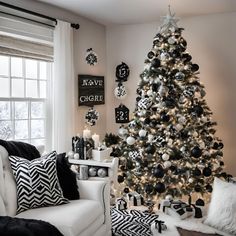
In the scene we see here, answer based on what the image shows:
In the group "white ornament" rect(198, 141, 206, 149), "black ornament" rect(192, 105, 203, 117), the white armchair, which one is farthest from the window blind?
"white ornament" rect(198, 141, 206, 149)

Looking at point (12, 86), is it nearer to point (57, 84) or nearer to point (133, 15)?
point (57, 84)

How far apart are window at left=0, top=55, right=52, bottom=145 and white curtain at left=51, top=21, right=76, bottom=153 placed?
18 centimetres

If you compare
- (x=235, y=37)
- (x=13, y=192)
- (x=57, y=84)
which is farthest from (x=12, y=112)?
(x=235, y=37)

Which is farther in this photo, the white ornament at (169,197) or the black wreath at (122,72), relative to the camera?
the black wreath at (122,72)

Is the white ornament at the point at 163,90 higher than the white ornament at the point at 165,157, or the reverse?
the white ornament at the point at 163,90

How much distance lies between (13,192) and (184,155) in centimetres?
A: 198

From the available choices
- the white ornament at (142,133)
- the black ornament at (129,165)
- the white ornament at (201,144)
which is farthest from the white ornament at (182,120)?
the black ornament at (129,165)

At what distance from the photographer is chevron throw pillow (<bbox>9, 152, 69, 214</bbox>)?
2.90m

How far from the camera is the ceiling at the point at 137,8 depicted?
13.5ft

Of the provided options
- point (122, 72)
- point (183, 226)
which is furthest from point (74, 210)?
point (122, 72)

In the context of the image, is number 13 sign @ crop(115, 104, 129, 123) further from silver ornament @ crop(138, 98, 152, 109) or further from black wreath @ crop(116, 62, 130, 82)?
silver ornament @ crop(138, 98, 152, 109)

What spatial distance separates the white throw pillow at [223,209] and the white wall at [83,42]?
225 centimetres

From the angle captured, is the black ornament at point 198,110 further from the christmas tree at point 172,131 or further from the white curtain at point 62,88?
the white curtain at point 62,88

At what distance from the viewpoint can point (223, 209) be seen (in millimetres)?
3031
